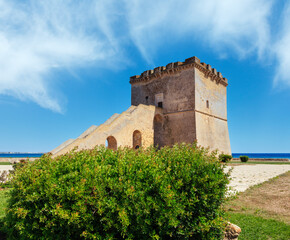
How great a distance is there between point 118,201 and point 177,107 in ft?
54.3

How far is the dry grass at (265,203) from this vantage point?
5726 mm

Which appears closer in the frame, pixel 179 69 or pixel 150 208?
pixel 150 208

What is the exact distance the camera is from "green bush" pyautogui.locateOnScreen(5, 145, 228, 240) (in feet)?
9.87

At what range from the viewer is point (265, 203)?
668cm

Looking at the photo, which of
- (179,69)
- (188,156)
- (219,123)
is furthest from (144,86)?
(188,156)

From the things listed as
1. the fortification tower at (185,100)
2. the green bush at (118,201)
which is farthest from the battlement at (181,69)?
the green bush at (118,201)

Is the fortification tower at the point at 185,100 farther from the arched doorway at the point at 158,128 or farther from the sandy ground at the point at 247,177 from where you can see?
the sandy ground at the point at 247,177

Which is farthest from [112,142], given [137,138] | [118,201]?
[118,201]

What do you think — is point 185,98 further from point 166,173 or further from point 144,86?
point 166,173

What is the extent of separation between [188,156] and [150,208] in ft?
4.08

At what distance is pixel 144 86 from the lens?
2186cm

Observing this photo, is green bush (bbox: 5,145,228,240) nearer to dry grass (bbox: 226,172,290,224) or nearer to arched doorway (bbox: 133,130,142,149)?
dry grass (bbox: 226,172,290,224)

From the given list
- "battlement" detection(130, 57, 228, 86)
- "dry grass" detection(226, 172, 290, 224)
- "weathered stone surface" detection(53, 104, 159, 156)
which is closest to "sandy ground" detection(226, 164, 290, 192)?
"dry grass" detection(226, 172, 290, 224)

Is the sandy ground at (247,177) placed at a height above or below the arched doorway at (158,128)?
below
